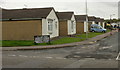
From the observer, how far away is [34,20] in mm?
27844

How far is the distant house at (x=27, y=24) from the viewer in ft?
90.8

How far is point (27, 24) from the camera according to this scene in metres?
28.2

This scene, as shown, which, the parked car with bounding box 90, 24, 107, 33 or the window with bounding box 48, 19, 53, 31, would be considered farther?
the parked car with bounding box 90, 24, 107, 33

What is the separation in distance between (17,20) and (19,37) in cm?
244

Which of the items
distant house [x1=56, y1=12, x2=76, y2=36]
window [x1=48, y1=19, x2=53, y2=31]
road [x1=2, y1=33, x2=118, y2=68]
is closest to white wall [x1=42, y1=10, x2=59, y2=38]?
window [x1=48, y1=19, x2=53, y2=31]

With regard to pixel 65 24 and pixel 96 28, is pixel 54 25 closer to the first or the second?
pixel 65 24

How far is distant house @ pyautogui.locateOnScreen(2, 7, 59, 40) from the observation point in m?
27.7

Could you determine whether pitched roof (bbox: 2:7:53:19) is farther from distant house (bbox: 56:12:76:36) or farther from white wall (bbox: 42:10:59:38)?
distant house (bbox: 56:12:76:36)

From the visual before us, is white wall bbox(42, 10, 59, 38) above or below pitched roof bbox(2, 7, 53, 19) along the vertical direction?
below

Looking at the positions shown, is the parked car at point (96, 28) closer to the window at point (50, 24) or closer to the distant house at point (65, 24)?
the distant house at point (65, 24)

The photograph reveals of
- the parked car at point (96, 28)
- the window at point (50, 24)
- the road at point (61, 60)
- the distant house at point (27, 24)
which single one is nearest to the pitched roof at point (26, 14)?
the distant house at point (27, 24)

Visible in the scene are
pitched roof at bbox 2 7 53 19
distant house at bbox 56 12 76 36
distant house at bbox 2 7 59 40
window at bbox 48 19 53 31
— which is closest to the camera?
distant house at bbox 2 7 59 40

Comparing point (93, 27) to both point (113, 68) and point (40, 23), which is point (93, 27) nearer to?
point (40, 23)

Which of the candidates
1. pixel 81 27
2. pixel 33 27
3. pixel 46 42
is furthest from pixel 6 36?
pixel 81 27
